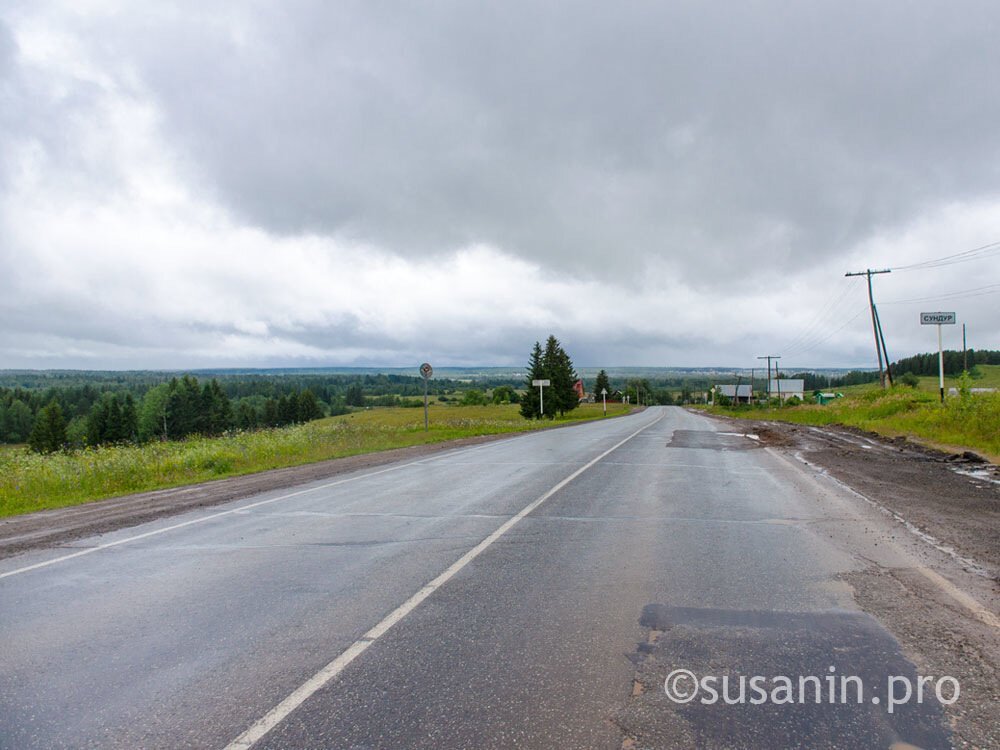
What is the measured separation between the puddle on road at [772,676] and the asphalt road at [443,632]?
0.05 ft

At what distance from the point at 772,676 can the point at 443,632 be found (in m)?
2.14

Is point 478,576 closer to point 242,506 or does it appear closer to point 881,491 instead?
point 242,506

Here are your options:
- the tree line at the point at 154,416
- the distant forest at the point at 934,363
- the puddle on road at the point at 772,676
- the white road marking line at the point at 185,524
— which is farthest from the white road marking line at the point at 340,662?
the distant forest at the point at 934,363

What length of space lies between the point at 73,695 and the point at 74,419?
11897 cm

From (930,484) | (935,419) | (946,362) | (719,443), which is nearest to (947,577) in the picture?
(930,484)

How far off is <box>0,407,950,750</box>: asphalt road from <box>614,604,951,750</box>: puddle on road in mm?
16

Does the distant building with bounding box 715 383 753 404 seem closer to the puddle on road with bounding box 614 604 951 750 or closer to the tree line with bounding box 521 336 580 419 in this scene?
the tree line with bounding box 521 336 580 419

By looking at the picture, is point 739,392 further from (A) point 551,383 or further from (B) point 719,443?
(B) point 719,443

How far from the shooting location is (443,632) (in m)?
4.41

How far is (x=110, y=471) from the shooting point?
591 inches

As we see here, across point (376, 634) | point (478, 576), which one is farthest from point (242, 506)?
point (376, 634)

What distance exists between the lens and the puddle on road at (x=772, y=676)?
10.0 feet

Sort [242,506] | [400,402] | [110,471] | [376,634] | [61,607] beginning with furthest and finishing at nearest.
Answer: [400,402], [110,471], [242,506], [61,607], [376,634]

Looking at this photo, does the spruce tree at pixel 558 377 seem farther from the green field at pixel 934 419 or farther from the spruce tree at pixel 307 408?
the spruce tree at pixel 307 408
